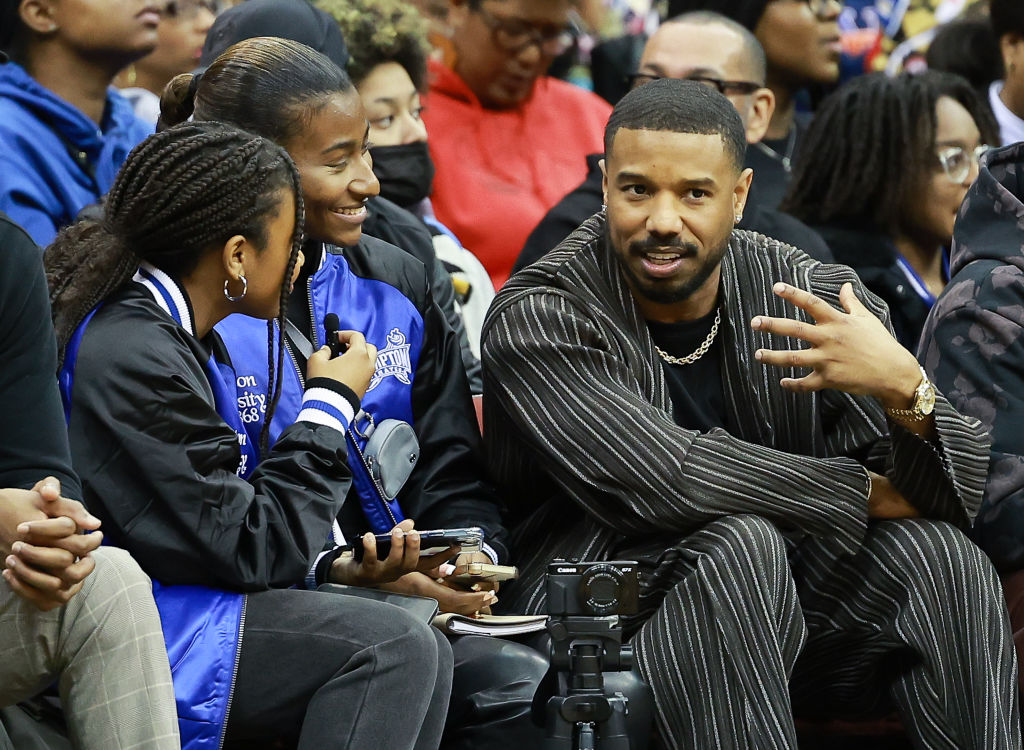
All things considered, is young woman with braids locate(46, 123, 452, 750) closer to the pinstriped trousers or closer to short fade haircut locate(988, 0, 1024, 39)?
the pinstriped trousers

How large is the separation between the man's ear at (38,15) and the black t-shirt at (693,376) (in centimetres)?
194

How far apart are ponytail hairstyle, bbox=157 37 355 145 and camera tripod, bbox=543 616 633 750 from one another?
3.99 feet

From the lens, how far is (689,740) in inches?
120

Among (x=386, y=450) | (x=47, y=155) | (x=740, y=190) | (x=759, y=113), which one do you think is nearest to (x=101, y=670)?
(x=386, y=450)

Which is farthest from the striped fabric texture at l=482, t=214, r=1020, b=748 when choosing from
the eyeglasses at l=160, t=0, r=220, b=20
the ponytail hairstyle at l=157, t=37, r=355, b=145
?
the eyeglasses at l=160, t=0, r=220, b=20

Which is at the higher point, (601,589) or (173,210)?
(173,210)

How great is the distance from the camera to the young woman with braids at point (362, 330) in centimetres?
Answer: 325

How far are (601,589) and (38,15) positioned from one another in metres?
2.51

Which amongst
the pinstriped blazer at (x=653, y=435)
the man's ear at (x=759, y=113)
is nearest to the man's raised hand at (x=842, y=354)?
the pinstriped blazer at (x=653, y=435)

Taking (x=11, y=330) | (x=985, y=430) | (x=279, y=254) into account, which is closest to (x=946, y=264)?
(x=985, y=430)

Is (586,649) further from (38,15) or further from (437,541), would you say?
(38,15)

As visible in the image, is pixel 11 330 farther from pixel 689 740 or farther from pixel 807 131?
pixel 807 131

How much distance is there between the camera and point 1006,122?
5.57 m

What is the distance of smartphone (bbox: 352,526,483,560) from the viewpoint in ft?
10.1
